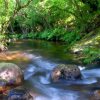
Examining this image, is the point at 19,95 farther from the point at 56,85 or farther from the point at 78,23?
the point at 78,23

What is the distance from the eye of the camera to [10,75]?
34.6 feet

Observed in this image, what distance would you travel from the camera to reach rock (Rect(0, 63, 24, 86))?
10359 mm

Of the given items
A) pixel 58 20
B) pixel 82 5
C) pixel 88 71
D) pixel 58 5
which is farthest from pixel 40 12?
pixel 88 71

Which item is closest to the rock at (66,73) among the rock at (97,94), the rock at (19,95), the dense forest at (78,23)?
Result: the rock at (97,94)

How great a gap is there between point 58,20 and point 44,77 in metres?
23.9

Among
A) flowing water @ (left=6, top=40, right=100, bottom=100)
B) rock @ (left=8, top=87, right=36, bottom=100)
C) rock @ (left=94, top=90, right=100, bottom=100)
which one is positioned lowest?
flowing water @ (left=6, top=40, right=100, bottom=100)

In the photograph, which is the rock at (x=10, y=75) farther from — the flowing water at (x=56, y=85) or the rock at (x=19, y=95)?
the rock at (x=19, y=95)

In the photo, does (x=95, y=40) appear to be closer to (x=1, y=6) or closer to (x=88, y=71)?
(x=88, y=71)

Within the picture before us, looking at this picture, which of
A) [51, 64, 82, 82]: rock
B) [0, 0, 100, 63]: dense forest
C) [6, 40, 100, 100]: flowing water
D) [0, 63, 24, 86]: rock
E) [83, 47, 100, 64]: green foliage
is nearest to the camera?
[6, 40, 100, 100]: flowing water

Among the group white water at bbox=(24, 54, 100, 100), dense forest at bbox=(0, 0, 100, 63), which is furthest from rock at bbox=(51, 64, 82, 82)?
dense forest at bbox=(0, 0, 100, 63)

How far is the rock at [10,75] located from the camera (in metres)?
10.4

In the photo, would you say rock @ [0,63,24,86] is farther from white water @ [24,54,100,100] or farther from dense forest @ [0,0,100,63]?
dense forest @ [0,0,100,63]

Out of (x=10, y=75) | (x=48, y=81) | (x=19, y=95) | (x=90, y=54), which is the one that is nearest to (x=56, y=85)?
(x=48, y=81)

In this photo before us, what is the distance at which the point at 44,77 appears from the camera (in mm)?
11617
